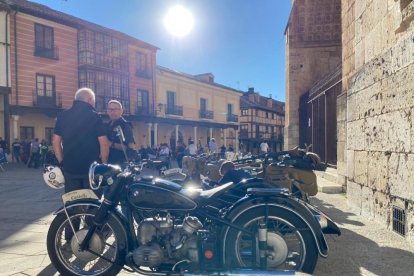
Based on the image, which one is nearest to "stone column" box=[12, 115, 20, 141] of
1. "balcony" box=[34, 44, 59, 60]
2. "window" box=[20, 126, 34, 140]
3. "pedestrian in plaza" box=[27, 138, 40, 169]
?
"window" box=[20, 126, 34, 140]

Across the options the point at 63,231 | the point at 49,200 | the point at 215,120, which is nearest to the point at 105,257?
the point at 63,231

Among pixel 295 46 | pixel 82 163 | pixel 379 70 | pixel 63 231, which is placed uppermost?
pixel 295 46

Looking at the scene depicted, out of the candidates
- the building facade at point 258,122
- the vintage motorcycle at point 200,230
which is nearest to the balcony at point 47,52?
the vintage motorcycle at point 200,230

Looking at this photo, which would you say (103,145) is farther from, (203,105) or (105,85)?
(203,105)

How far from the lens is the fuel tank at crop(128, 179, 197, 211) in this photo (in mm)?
2742

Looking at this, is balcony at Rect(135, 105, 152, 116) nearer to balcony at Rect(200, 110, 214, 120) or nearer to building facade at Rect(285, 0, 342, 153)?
balcony at Rect(200, 110, 214, 120)

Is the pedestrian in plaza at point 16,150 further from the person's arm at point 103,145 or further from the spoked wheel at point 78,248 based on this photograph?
the spoked wheel at point 78,248

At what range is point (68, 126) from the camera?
3.75m

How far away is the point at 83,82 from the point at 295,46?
56.0 ft

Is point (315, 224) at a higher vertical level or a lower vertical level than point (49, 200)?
higher

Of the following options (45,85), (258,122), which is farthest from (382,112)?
(258,122)

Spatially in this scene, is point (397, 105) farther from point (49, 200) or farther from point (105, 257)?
point (49, 200)

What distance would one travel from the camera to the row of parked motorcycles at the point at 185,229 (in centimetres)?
267

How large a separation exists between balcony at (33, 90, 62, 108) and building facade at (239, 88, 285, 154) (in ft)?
92.1
